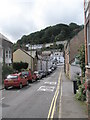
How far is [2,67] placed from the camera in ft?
92.7

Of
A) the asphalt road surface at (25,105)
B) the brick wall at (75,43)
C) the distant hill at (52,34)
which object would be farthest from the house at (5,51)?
the distant hill at (52,34)

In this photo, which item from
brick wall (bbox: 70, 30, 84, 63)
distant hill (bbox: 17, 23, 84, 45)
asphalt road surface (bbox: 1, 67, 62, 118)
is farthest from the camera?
distant hill (bbox: 17, 23, 84, 45)

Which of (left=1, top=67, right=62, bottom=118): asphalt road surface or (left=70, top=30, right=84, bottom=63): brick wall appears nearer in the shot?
(left=1, top=67, right=62, bottom=118): asphalt road surface

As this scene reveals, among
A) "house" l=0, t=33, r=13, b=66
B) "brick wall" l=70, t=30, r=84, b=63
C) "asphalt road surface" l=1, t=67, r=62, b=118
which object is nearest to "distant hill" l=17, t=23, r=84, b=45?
"brick wall" l=70, t=30, r=84, b=63

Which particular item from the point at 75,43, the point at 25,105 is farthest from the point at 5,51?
the point at 25,105

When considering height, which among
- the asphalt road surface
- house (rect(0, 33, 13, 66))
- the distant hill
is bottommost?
the asphalt road surface

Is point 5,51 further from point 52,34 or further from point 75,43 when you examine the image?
point 52,34

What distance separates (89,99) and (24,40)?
442ft

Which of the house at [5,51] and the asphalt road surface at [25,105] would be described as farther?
the house at [5,51]

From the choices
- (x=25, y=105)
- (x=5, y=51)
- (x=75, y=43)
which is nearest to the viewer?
(x=25, y=105)

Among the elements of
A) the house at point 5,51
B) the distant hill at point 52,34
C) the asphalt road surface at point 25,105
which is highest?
the distant hill at point 52,34

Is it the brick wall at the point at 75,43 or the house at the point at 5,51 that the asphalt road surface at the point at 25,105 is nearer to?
the house at the point at 5,51

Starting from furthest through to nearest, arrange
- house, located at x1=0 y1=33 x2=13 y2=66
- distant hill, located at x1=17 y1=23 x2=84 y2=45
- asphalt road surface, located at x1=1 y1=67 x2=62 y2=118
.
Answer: distant hill, located at x1=17 y1=23 x2=84 y2=45 < house, located at x1=0 y1=33 x2=13 y2=66 < asphalt road surface, located at x1=1 y1=67 x2=62 y2=118

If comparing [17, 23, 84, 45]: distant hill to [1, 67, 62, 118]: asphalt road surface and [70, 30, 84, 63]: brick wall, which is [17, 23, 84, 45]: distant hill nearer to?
[70, 30, 84, 63]: brick wall
